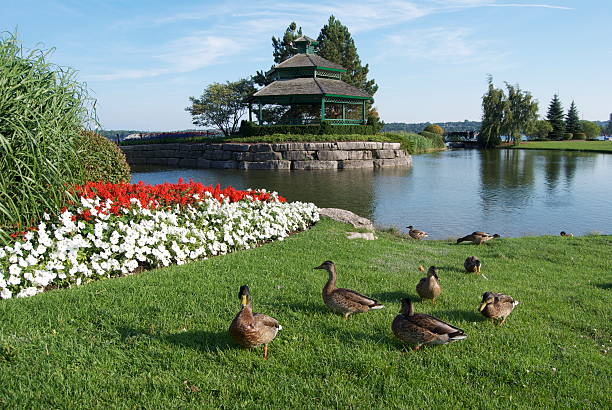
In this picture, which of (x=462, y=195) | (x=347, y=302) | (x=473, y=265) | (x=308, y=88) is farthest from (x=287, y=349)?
(x=308, y=88)

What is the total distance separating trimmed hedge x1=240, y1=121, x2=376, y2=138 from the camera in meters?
36.8

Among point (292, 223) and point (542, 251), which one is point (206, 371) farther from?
point (542, 251)

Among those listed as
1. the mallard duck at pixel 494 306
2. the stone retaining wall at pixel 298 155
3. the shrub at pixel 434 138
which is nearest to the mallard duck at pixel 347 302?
the mallard duck at pixel 494 306

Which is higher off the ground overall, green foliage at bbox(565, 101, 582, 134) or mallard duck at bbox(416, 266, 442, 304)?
green foliage at bbox(565, 101, 582, 134)

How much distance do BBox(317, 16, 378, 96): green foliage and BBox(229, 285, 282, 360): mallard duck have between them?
53740 millimetres

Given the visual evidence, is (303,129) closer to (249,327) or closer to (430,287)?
(430,287)

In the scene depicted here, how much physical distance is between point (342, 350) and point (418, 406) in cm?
99

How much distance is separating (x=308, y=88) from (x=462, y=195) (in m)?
21.8

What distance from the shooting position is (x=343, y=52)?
56.8 m

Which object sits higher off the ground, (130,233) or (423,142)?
(423,142)

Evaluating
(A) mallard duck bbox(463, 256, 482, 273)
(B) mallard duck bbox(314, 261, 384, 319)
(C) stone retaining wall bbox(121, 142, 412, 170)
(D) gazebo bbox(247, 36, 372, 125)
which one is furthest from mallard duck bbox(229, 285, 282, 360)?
(D) gazebo bbox(247, 36, 372, 125)

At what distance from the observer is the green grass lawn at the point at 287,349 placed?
11.7 feet

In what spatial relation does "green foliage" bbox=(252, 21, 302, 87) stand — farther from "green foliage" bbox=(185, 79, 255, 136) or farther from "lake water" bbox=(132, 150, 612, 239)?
"lake water" bbox=(132, 150, 612, 239)

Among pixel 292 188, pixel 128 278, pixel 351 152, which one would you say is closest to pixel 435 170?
pixel 351 152
